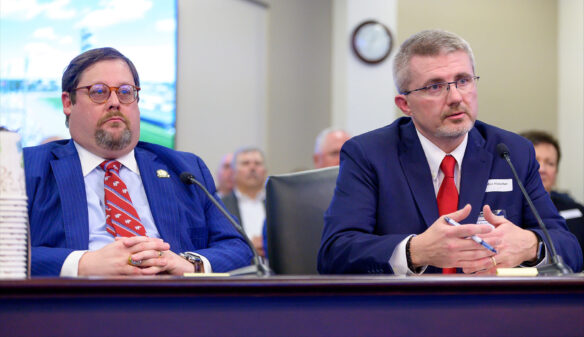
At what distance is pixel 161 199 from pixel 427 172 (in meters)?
0.80

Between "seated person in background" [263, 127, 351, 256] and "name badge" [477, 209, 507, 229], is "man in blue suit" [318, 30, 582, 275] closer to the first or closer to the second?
"name badge" [477, 209, 507, 229]

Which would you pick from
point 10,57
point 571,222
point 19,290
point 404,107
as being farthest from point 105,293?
point 10,57

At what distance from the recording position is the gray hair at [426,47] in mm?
2082

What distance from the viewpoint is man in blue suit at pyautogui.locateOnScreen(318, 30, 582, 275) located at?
6.42 feet

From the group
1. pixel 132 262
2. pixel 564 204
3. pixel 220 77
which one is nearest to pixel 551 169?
pixel 564 204

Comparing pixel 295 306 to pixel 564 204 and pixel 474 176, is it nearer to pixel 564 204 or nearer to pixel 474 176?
pixel 474 176

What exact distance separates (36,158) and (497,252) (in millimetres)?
1332

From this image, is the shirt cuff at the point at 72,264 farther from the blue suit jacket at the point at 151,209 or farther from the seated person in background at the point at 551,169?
the seated person in background at the point at 551,169

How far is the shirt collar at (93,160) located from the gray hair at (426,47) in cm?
88

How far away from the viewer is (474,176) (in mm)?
2014

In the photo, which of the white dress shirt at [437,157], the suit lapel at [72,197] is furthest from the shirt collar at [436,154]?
the suit lapel at [72,197]

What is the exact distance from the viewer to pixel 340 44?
5.96 m

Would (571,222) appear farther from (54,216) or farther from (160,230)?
(54,216)

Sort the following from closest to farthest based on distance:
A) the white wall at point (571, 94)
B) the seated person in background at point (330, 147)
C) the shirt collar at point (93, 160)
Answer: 1. the shirt collar at point (93, 160)
2. the seated person in background at point (330, 147)
3. the white wall at point (571, 94)
